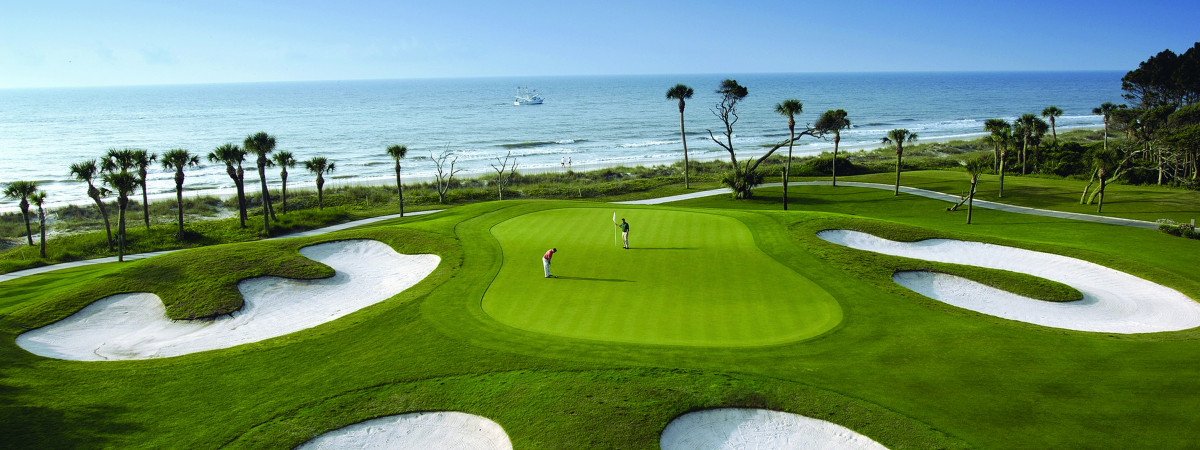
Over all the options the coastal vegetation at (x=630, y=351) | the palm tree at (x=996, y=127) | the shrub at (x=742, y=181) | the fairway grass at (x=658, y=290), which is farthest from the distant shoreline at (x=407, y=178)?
the fairway grass at (x=658, y=290)

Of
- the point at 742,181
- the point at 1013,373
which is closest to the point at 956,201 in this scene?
the point at 742,181

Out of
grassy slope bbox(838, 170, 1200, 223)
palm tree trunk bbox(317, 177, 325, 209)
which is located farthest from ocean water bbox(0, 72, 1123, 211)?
palm tree trunk bbox(317, 177, 325, 209)

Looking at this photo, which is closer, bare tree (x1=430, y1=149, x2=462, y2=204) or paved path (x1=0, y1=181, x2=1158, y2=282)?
paved path (x1=0, y1=181, x2=1158, y2=282)

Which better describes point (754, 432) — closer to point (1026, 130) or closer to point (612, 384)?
point (612, 384)

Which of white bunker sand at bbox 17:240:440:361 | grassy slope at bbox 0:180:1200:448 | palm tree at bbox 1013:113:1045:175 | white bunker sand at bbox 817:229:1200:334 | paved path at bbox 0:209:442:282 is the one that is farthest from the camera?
palm tree at bbox 1013:113:1045:175

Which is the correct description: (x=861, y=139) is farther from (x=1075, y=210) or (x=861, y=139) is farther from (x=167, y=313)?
(x=167, y=313)

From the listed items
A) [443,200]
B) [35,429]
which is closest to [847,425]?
[35,429]

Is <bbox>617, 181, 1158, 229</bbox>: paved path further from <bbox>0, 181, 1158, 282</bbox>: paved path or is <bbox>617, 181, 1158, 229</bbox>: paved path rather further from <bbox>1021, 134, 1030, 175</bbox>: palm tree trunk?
<bbox>1021, 134, 1030, 175</bbox>: palm tree trunk
